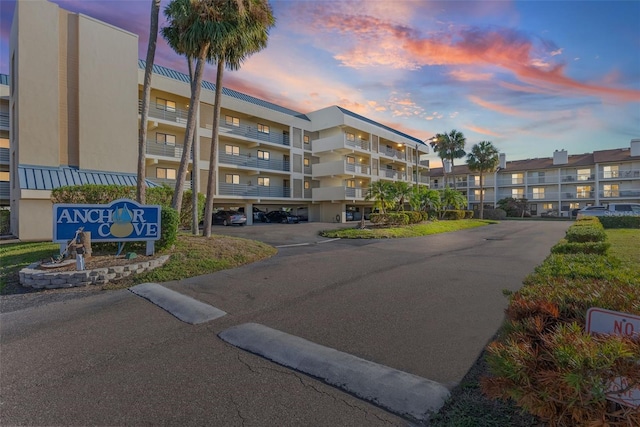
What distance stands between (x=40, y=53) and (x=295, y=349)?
2338cm

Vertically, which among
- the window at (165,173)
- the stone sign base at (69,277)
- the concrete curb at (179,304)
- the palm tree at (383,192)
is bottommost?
the concrete curb at (179,304)

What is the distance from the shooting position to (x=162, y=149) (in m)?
25.0

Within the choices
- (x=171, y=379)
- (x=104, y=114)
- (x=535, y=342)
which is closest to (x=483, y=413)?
(x=535, y=342)

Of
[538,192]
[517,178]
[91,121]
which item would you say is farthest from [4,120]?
[538,192]

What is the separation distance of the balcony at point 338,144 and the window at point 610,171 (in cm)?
4193

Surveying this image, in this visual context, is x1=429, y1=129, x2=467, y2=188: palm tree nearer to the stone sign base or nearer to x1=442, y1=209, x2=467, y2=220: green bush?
x1=442, y1=209, x2=467, y2=220: green bush

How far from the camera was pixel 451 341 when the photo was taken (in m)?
4.67

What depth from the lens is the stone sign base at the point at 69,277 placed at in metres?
7.64

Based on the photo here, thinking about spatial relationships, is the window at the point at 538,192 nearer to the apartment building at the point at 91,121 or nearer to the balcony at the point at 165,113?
the apartment building at the point at 91,121

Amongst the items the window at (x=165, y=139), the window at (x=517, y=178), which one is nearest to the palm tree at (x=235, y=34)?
the window at (x=165, y=139)

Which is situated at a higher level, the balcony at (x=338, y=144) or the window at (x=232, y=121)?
the window at (x=232, y=121)

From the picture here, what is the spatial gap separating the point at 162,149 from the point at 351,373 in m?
25.9

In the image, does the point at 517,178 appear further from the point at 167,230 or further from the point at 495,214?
the point at 167,230

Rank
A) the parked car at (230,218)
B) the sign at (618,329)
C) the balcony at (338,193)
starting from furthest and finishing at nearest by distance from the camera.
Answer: the balcony at (338,193), the parked car at (230,218), the sign at (618,329)
